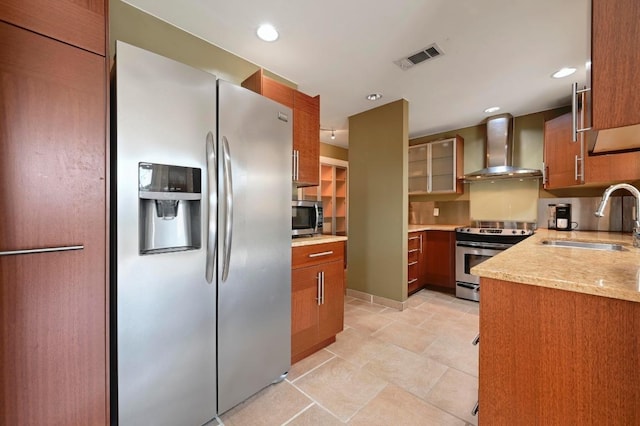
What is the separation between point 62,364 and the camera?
0.96 m

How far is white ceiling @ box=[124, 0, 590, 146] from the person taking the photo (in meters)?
1.64

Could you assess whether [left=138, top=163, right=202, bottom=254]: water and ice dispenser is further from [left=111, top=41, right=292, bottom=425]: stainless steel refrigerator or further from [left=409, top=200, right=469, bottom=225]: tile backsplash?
[left=409, top=200, right=469, bottom=225]: tile backsplash

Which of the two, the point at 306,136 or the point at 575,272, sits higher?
the point at 306,136

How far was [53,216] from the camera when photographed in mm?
945

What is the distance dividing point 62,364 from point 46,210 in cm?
58

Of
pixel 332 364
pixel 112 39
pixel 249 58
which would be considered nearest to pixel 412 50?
pixel 249 58

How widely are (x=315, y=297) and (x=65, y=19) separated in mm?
2010

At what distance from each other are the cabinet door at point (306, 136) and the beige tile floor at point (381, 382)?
1.52 metres

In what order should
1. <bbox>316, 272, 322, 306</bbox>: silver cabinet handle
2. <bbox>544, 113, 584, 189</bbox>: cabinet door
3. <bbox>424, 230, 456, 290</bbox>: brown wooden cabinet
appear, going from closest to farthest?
<bbox>316, 272, 322, 306</bbox>: silver cabinet handle, <bbox>544, 113, 584, 189</bbox>: cabinet door, <bbox>424, 230, 456, 290</bbox>: brown wooden cabinet

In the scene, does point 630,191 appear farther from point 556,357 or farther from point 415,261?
point 415,261

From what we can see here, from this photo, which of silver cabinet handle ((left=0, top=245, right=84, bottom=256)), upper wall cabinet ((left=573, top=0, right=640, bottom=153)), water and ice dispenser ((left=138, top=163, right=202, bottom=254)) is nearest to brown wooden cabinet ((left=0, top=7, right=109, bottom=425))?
silver cabinet handle ((left=0, top=245, right=84, bottom=256))

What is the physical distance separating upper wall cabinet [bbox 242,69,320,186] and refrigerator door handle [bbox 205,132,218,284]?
2.73 ft

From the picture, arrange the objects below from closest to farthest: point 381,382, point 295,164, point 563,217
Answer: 1. point 381,382
2. point 295,164
3. point 563,217

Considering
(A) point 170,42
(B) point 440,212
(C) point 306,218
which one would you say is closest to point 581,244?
(C) point 306,218
